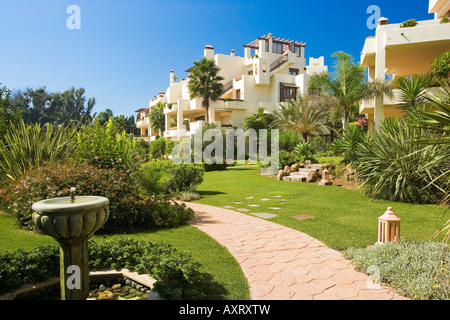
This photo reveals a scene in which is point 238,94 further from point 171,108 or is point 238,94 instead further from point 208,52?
point 171,108

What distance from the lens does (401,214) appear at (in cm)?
767

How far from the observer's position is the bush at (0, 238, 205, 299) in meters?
3.50

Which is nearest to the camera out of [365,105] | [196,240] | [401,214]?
[196,240]

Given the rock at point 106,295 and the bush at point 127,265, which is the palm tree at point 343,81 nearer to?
the bush at point 127,265

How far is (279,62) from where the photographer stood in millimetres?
36781

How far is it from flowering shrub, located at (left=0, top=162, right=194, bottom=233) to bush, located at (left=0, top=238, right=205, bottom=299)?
1.75m

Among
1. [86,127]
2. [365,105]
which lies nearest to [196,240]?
[86,127]

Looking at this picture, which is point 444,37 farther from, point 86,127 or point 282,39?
point 282,39

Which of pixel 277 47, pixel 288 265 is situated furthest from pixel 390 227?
pixel 277 47

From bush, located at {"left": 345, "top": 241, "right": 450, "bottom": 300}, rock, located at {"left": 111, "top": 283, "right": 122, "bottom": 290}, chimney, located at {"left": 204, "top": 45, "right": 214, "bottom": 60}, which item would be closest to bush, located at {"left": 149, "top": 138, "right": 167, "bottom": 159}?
chimney, located at {"left": 204, "top": 45, "right": 214, "bottom": 60}

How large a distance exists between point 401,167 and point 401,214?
7.05ft

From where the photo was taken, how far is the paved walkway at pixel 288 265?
145 inches

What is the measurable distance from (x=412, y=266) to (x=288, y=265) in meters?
1.64

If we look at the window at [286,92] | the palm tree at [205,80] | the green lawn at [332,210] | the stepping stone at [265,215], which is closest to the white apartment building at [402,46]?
the green lawn at [332,210]
